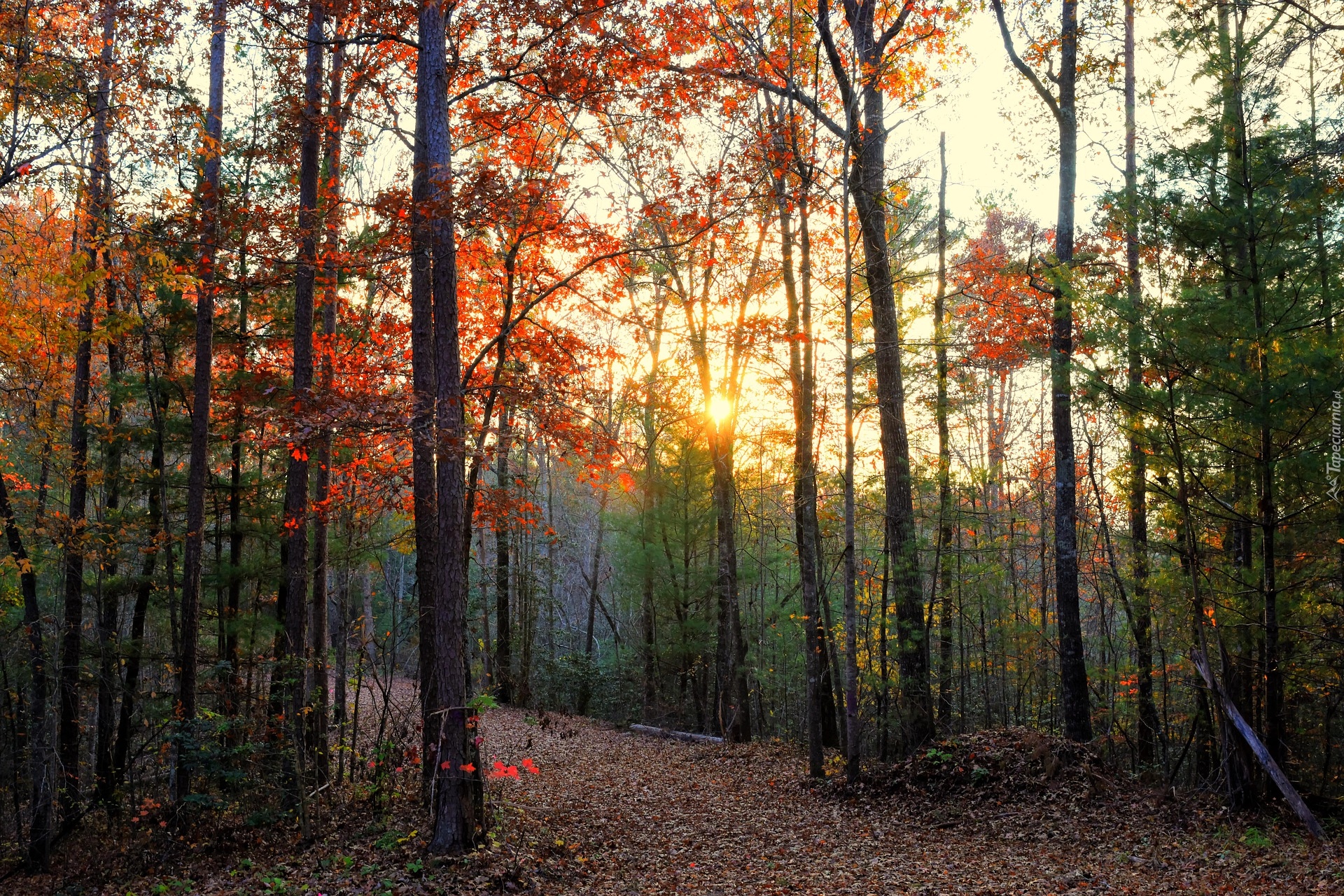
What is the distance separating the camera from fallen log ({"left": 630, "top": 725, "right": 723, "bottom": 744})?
15.3 meters

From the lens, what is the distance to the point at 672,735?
1658 centimetres

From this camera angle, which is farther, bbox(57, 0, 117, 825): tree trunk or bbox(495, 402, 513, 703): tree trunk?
bbox(495, 402, 513, 703): tree trunk

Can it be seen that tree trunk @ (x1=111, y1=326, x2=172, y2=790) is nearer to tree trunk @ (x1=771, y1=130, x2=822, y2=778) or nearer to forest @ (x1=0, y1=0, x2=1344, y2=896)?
forest @ (x1=0, y1=0, x2=1344, y2=896)

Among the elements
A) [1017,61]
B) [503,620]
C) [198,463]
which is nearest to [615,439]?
[198,463]

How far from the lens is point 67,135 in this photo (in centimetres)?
649

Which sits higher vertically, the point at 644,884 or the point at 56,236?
the point at 56,236

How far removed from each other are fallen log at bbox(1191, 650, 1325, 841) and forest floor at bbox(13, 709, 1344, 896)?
23cm

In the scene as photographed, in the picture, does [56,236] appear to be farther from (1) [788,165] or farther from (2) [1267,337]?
(2) [1267,337]

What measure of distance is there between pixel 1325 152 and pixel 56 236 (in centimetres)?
1298

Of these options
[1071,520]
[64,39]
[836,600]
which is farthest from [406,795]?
[836,600]

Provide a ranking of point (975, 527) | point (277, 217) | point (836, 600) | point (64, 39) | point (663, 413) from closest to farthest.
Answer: point (64, 39)
point (277, 217)
point (975, 527)
point (663, 413)
point (836, 600)

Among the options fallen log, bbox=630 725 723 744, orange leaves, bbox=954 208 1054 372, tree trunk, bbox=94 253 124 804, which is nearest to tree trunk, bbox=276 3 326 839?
tree trunk, bbox=94 253 124 804

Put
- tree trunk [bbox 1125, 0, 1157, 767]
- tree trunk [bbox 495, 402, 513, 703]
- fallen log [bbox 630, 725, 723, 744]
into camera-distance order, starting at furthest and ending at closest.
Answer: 1. tree trunk [bbox 495, 402, 513, 703]
2. fallen log [bbox 630, 725, 723, 744]
3. tree trunk [bbox 1125, 0, 1157, 767]

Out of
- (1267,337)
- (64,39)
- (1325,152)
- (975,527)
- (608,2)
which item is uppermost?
(608,2)
